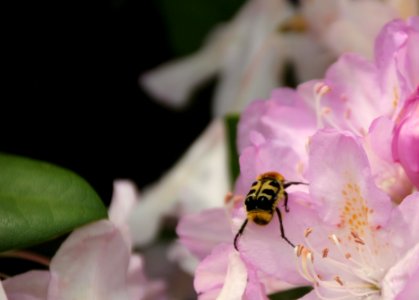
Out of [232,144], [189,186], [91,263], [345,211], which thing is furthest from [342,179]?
[189,186]

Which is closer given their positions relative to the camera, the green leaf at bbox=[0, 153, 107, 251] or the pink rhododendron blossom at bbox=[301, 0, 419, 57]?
the green leaf at bbox=[0, 153, 107, 251]

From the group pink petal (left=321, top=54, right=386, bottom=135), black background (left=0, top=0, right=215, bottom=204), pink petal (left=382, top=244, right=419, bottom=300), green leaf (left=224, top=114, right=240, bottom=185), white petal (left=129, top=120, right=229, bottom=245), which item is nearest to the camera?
pink petal (left=382, top=244, right=419, bottom=300)

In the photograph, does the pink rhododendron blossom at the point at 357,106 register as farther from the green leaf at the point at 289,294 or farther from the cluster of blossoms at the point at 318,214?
the green leaf at the point at 289,294

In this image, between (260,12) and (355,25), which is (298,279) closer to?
(355,25)

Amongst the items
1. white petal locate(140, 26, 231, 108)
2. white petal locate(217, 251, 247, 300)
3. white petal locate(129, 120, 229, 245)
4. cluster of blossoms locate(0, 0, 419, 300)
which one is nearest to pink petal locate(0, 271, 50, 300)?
cluster of blossoms locate(0, 0, 419, 300)

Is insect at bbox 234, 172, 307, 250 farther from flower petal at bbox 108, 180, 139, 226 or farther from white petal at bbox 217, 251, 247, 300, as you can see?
flower petal at bbox 108, 180, 139, 226

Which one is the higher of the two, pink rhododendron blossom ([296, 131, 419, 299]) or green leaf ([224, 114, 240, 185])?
pink rhododendron blossom ([296, 131, 419, 299])
